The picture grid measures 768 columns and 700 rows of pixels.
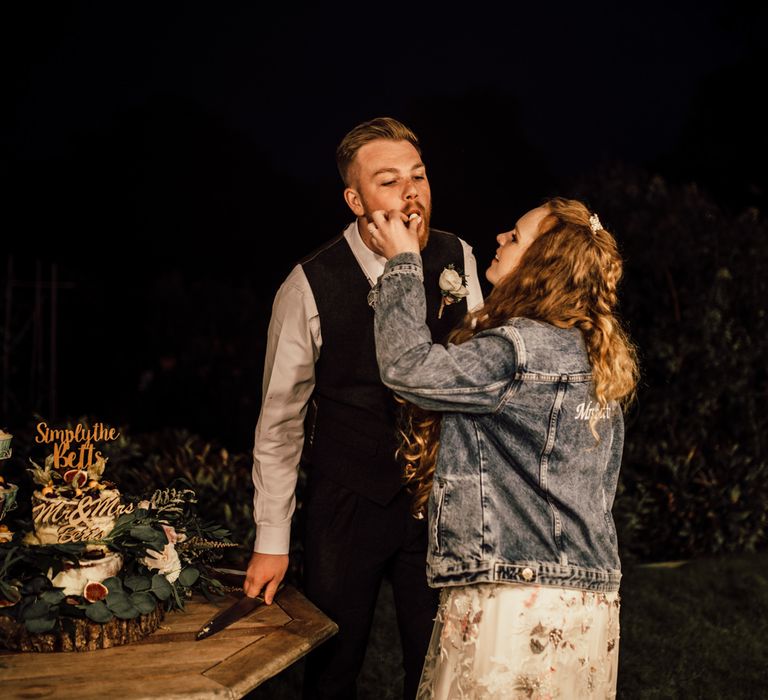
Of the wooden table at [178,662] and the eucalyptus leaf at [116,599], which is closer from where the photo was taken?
the wooden table at [178,662]

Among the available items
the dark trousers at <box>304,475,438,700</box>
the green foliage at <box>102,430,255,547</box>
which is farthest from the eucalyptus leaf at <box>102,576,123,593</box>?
the green foliage at <box>102,430,255,547</box>

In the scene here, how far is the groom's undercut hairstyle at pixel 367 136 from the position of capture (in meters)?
3.04

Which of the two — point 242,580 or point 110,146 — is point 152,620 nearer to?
point 242,580

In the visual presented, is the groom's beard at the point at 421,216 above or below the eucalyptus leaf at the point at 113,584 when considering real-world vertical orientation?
above

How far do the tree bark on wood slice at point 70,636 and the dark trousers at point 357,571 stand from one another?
79cm

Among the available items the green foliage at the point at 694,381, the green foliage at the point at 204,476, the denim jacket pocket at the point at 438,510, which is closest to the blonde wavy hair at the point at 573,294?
the denim jacket pocket at the point at 438,510

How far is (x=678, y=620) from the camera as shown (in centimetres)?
559

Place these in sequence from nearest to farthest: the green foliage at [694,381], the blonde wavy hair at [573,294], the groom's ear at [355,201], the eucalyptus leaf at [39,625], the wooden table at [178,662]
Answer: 1. the wooden table at [178,662]
2. the eucalyptus leaf at [39,625]
3. the blonde wavy hair at [573,294]
4. the groom's ear at [355,201]
5. the green foliage at [694,381]

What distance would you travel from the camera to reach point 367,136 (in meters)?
3.04

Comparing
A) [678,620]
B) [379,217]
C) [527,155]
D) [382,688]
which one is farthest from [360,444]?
[527,155]

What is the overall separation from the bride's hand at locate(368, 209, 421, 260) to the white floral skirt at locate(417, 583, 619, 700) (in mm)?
904

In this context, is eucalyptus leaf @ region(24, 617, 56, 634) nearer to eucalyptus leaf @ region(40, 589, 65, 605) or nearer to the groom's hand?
eucalyptus leaf @ region(40, 589, 65, 605)

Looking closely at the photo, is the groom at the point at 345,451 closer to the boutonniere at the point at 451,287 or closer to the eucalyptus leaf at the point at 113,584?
the boutonniere at the point at 451,287

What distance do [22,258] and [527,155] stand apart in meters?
8.72
